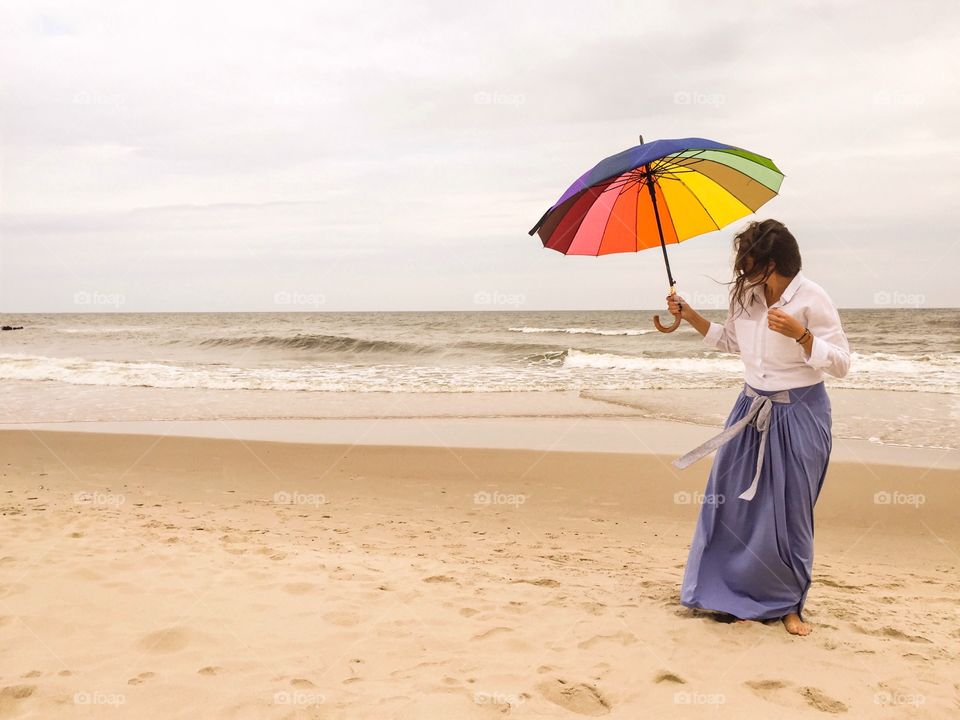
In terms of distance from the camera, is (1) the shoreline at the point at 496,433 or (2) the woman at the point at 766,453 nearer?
(2) the woman at the point at 766,453

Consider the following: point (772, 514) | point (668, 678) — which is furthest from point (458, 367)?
point (668, 678)

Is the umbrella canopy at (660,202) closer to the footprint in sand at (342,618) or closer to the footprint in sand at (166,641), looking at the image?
the footprint in sand at (342,618)

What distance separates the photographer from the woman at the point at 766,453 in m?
3.26

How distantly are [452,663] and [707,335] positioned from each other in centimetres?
207

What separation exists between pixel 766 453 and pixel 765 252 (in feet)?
3.31

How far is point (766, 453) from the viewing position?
3.45m

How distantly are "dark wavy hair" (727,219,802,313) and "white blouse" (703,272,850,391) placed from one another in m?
0.08

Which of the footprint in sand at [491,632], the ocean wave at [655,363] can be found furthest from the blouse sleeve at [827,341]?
the ocean wave at [655,363]

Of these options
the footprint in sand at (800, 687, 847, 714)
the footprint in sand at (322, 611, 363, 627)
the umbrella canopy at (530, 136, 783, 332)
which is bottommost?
the footprint in sand at (322, 611, 363, 627)

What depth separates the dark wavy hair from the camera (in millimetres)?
3227

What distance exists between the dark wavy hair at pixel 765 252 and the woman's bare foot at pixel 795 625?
165 centimetres

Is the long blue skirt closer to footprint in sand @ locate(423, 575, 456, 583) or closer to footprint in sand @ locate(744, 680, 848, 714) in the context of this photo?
footprint in sand @ locate(744, 680, 848, 714)

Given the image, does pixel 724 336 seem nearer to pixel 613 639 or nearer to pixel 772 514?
pixel 772 514

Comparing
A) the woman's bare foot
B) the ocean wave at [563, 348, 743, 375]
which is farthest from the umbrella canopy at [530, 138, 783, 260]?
the ocean wave at [563, 348, 743, 375]
